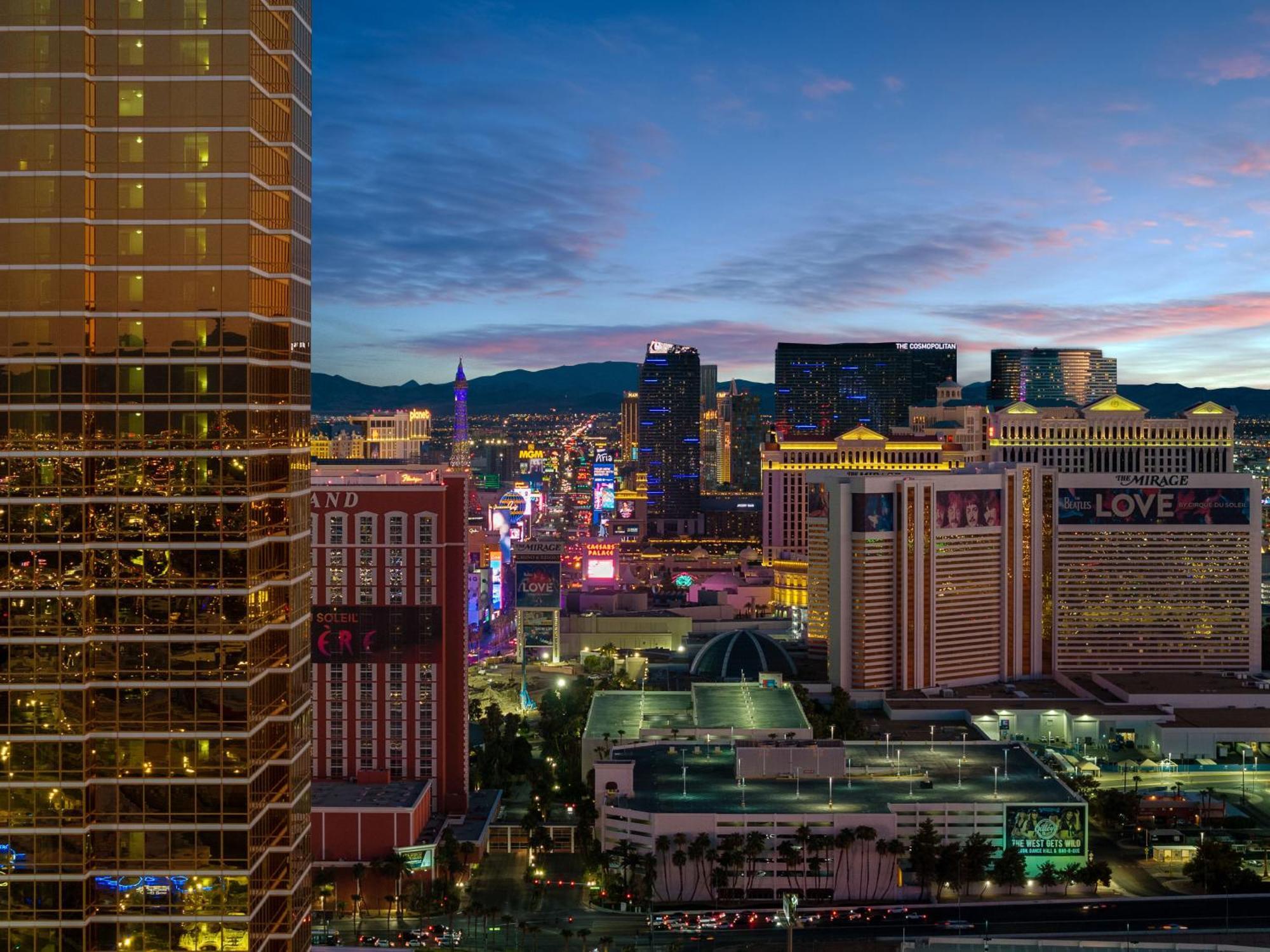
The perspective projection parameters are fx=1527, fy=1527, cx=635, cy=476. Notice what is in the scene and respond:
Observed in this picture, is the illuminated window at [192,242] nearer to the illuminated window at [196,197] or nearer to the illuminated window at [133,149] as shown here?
the illuminated window at [196,197]

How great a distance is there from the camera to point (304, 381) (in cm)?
4225

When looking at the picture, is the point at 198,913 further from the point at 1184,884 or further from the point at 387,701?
the point at 1184,884

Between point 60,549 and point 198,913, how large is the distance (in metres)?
9.87

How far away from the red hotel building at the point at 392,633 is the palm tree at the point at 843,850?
2204 centimetres

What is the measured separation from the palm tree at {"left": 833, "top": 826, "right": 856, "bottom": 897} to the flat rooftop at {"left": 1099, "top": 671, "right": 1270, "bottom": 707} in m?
49.9

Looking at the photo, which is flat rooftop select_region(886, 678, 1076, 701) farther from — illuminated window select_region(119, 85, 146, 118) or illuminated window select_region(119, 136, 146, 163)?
illuminated window select_region(119, 85, 146, 118)

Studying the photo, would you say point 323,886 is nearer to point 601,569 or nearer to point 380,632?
point 380,632

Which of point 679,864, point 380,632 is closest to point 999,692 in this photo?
point 679,864

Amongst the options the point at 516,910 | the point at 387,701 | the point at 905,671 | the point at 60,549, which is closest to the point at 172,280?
the point at 60,549

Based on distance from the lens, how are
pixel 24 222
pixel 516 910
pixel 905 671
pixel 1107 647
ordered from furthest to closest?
pixel 1107 647, pixel 905 671, pixel 516 910, pixel 24 222

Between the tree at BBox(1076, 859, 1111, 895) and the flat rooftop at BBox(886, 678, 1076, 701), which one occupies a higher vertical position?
the flat rooftop at BBox(886, 678, 1076, 701)

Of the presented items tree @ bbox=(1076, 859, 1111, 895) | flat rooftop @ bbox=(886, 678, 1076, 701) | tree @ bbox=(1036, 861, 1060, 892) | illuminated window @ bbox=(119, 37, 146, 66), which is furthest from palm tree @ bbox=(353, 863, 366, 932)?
flat rooftop @ bbox=(886, 678, 1076, 701)

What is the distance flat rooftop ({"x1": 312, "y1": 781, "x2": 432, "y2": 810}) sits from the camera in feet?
256

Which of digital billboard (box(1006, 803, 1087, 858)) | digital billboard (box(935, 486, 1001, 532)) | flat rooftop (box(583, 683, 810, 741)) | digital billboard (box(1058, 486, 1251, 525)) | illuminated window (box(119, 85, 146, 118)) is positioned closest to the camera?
illuminated window (box(119, 85, 146, 118))
